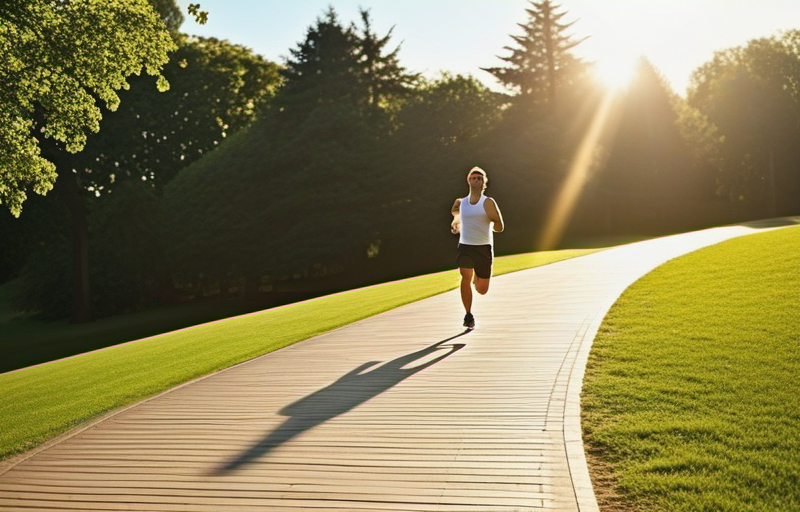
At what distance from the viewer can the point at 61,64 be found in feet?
68.8

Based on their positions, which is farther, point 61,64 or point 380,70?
point 380,70

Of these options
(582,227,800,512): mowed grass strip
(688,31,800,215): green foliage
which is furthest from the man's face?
(688,31,800,215): green foliage

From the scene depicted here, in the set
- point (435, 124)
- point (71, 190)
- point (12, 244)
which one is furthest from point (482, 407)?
point (12, 244)

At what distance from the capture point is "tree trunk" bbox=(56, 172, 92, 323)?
43.5m

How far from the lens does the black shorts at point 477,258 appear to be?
11.9 meters

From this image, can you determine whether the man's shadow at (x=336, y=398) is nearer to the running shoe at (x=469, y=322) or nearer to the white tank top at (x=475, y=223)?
the running shoe at (x=469, y=322)

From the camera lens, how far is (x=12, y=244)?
53.7 metres

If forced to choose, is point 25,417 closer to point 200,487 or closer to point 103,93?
point 200,487

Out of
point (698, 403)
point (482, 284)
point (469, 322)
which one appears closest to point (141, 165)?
point (469, 322)

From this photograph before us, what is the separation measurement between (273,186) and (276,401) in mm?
40783

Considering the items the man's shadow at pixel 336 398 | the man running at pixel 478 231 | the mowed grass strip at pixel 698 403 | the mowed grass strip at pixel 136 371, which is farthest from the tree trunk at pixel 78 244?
the man's shadow at pixel 336 398

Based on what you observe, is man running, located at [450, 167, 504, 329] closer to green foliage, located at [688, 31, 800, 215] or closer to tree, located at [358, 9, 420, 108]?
tree, located at [358, 9, 420, 108]

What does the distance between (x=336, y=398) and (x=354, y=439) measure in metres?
1.66

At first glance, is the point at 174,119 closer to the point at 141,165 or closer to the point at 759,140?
the point at 141,165
